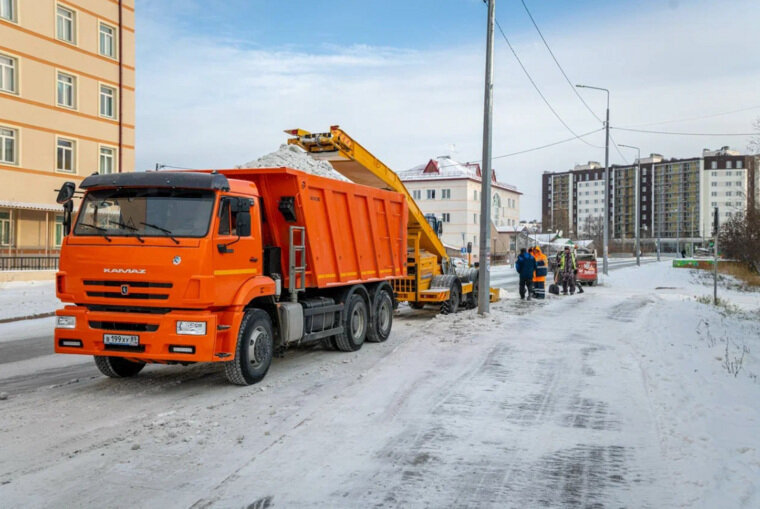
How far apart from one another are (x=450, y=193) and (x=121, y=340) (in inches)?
2620

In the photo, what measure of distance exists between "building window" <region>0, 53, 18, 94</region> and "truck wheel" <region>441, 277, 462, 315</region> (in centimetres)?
2089

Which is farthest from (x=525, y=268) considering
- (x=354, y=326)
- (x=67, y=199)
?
(x=67, y=199)

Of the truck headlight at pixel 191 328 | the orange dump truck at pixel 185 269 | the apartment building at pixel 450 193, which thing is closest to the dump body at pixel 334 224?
the orange dump truck at pixel 185 269

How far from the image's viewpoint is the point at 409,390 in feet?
25.1

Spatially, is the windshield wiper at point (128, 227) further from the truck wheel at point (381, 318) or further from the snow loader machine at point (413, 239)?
the truck wheel at point (381, 318)

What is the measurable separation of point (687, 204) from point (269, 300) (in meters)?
150

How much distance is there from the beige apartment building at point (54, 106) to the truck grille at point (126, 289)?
781 inches

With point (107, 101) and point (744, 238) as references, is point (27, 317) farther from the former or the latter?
point (744, 238)

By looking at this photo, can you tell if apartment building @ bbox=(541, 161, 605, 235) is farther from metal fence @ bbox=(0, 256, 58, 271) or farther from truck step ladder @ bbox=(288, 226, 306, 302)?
truck step ladder @ bbox=(288, 226, 306, 302)

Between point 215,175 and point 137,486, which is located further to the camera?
point 215,175

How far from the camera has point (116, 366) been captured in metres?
8.23

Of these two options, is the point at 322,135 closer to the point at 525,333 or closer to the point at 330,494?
the point at 525,333

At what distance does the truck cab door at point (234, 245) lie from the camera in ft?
23.8

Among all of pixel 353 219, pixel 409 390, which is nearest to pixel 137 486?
pixel 409 390
